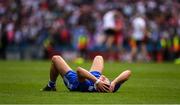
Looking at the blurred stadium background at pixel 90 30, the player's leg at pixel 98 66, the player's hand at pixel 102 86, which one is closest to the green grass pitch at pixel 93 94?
the player's hand at pixel 102 86

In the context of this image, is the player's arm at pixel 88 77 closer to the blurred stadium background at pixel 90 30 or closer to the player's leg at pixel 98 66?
the player's leg at pixel 98 66

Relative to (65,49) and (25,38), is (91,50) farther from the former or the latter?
(25,38)

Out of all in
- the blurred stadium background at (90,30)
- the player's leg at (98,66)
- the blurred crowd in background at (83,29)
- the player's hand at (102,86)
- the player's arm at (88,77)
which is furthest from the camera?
the blurred crowd in background at (83,29)

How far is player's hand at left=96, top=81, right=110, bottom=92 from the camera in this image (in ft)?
43.7

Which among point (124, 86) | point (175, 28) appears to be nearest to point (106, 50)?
point (175, 28)

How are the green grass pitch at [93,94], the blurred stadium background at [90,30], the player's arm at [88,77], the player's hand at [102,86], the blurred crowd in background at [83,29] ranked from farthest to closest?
the blurred crowd in background at [83,29]
the blurred stadium background at [90,30]
the player's hand at [102,86]
the player's arm at [88,77]
the green grass pitch at [93,94]

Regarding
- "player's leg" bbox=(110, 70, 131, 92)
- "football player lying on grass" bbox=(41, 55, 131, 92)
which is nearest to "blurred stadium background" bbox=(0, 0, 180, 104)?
"football player lying on grass" bbox=(41, 55, 131, 92)

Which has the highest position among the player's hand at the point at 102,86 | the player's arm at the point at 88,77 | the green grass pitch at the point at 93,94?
the player's arm at the point at 88,77

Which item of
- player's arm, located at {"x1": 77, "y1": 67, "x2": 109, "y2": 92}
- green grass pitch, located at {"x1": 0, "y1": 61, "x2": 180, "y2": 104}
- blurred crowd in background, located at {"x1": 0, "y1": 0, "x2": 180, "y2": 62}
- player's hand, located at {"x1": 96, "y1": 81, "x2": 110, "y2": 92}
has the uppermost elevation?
player's arm, located at {"x1": 77, "y1": 67, "x2": 109, "y2": 92}

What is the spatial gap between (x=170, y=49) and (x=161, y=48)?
1.44ft

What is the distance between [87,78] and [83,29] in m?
23.0

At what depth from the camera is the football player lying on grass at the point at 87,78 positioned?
43.5ft

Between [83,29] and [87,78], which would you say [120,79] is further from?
[83,29]

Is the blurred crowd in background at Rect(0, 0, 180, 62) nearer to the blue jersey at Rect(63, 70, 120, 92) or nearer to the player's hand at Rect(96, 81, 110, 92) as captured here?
the blue jersey at Rect(63, 70, 120, 92)
